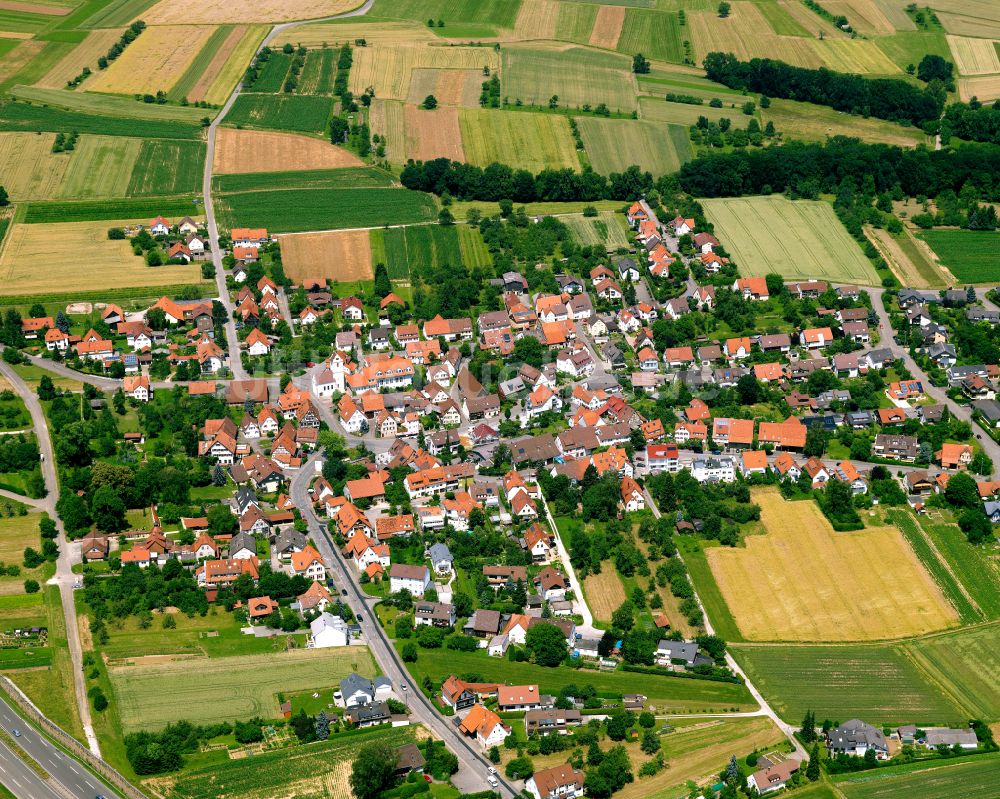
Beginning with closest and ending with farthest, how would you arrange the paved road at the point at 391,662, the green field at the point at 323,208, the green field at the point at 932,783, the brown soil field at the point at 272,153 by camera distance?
the green field at the point at 932,783, the paved road at the point at 391,662, the green field at the point at 323,208, the brown soil field at the point at 272,153

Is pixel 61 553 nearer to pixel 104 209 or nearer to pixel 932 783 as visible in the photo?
pixel 932 783

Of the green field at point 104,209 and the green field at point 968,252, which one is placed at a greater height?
the green field at point 968,252

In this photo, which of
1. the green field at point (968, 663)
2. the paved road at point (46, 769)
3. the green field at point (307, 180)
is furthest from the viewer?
the green field at point (307, 180)

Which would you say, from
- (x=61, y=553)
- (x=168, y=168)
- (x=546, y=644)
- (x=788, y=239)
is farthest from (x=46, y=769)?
(x=788, y=239)

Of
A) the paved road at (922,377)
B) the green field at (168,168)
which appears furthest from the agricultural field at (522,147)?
the paved road at (922,377)

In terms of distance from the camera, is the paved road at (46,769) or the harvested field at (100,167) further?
the harvested field at (100,167)

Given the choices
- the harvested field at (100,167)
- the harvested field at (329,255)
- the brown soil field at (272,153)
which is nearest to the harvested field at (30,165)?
the harvested field at (100,167)

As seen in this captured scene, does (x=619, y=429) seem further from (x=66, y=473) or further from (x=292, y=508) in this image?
(x=66, y=473)

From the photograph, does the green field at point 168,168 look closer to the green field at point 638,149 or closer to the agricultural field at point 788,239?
the green field at point 638,149

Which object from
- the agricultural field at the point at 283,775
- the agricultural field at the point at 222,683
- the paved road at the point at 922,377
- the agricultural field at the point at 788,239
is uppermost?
A: the agricultural field at the point at 788,239
